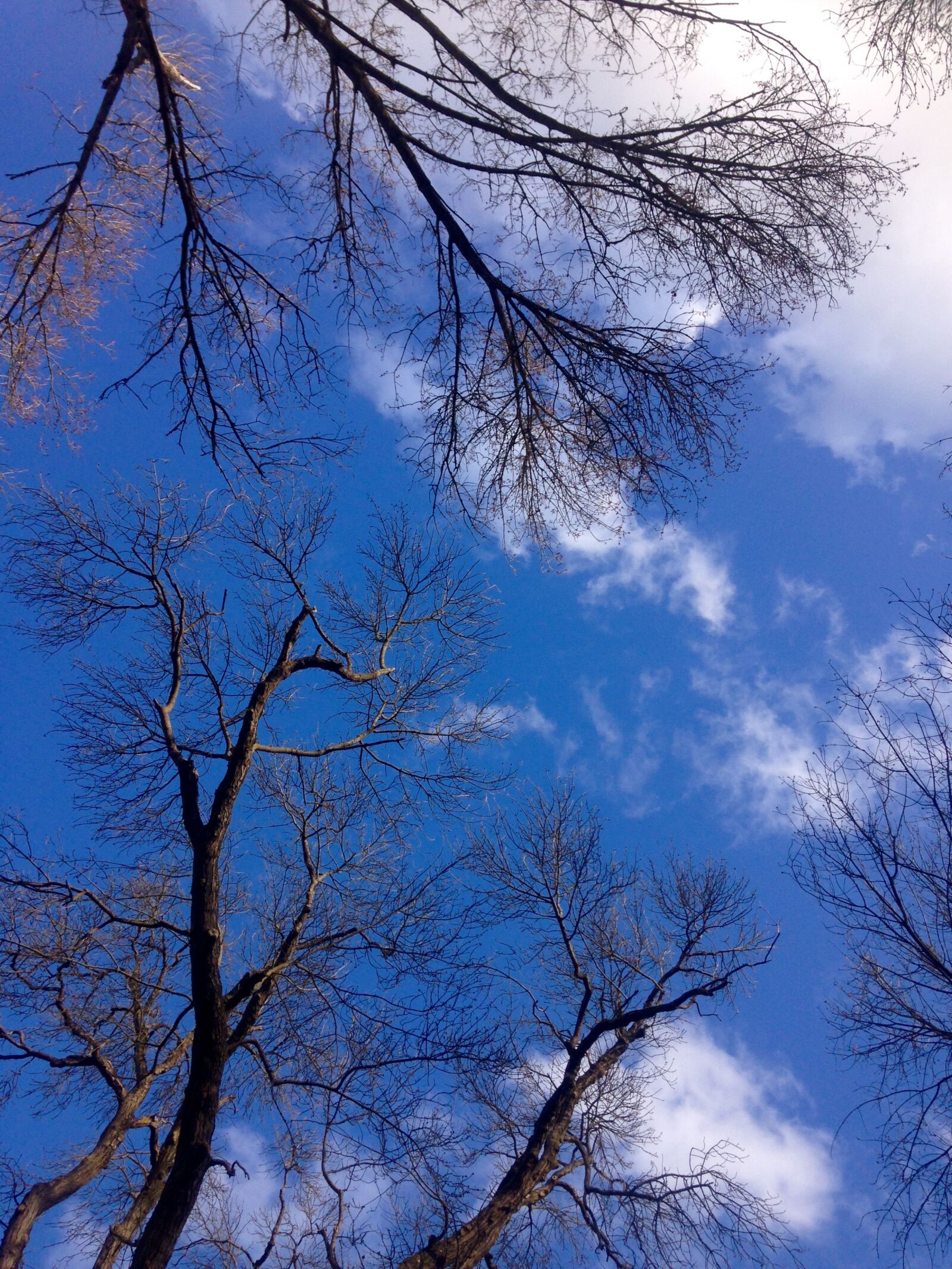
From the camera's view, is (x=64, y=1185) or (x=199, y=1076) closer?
(x=199, y=1076)

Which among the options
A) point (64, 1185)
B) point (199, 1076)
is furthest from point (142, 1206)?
point (199, 1076)

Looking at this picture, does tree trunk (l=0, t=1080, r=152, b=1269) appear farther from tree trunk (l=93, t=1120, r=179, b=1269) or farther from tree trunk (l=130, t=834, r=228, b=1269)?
tree trunk (l=130, t=834, r=228, b=1269)

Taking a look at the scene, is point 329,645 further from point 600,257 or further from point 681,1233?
point 681,1233

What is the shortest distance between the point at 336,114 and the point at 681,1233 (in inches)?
360

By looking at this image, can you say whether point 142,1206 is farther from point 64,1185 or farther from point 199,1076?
point 199,1076

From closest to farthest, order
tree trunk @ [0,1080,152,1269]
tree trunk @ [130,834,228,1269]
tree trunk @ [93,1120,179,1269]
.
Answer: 1. tree trunk @ [130,834,228,1269]
2. tree trunk @ [0,1080,152,1269]
3. tree trunk @ [93,1120,179,1269]

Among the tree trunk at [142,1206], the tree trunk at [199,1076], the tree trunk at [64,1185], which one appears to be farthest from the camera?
the tree trunk at [142,1206]

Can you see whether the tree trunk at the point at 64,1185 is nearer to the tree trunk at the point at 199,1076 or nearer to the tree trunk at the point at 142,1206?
the tree trunk at the point at 142,1206

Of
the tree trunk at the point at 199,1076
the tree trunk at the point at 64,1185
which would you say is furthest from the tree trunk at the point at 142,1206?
the tree trunk at the point at 199,1076

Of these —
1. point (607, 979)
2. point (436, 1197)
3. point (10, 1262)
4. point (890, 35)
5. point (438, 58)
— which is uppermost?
point (438, 58)

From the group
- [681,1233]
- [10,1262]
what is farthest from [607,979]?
[10,1262]

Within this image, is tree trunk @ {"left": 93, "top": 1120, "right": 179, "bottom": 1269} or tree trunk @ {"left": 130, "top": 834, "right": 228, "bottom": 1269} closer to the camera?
tree trunk @ {"left": 130, "top": 834, "right": 228, "bottom": 1269}

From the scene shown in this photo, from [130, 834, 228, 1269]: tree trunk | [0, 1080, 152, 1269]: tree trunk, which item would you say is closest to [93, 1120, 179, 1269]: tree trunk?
[0, 1080, 152, 1269]: tree trunk

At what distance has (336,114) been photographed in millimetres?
5152
